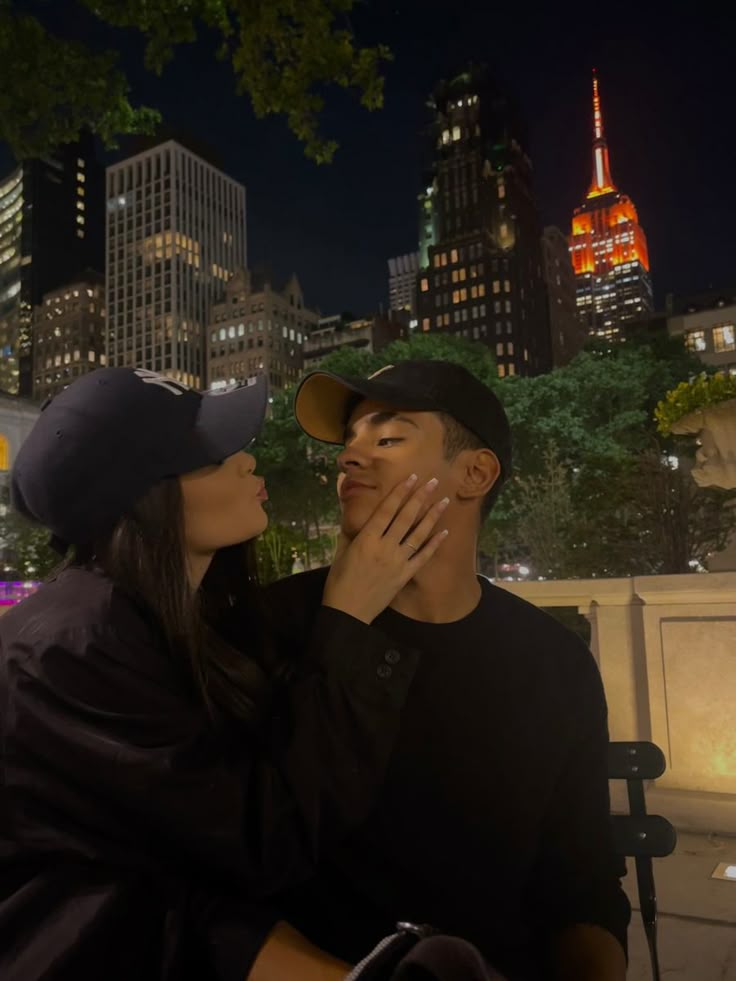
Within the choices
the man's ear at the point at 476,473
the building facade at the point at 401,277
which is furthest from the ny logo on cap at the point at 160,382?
the building facade at the point at 401,277

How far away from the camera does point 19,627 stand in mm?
1244

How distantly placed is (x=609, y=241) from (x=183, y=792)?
17359 cm

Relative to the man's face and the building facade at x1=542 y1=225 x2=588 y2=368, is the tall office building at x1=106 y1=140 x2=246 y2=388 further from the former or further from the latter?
the man's face

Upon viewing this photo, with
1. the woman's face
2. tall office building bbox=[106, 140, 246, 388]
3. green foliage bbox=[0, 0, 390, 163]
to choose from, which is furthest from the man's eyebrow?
tall office building bbox=[106, 140, 246, 388]

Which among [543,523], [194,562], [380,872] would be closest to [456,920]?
[380,872]

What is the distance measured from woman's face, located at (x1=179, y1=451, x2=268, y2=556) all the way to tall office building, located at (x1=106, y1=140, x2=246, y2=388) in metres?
103

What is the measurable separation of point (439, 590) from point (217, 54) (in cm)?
569

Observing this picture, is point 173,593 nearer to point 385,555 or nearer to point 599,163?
point 385,555

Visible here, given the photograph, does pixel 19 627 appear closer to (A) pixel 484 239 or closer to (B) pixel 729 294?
(B) pixel 729 294

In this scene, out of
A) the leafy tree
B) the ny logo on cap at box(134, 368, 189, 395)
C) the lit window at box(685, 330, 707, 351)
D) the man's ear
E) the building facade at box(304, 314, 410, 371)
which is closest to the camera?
the ny logo on cap at box(134, 368, 189, 395)

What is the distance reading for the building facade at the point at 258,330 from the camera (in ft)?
321

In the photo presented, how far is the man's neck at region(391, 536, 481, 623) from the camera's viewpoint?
1789 mm

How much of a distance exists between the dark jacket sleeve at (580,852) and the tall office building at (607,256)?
503 ft

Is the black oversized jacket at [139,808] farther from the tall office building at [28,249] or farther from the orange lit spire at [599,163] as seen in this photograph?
the orange lit spire at [599,163]
